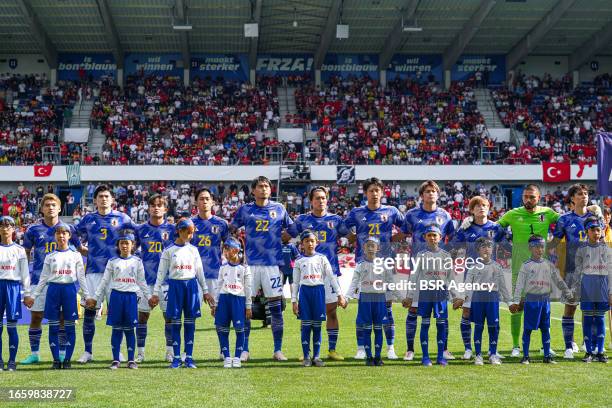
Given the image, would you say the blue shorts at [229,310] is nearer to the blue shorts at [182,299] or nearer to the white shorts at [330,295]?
the blue shorts at [182,299]

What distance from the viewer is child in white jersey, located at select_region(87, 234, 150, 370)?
993cm

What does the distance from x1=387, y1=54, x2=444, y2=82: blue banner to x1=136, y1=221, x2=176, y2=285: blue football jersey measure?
3677 cm

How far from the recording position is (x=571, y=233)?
10820 mm

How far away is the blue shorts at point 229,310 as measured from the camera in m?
10.1

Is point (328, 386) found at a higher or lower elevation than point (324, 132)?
lower

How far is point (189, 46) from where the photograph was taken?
43750 millimetres

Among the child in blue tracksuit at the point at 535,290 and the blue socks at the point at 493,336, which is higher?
the child in blue tracksuit at the point at 535,290

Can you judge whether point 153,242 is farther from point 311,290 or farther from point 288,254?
point 288,254

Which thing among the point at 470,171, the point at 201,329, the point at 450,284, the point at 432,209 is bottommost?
the point at 201,329

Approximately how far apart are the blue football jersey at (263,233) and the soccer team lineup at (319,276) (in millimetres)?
16

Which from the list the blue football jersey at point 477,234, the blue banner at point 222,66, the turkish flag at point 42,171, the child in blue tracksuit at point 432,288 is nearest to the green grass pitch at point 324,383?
the child in blue tracksuit at point 432,288

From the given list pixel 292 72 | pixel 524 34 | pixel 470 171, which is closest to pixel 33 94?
pixel 292 72

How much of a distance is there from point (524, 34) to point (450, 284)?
119 ft

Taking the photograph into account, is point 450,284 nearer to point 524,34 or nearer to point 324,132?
point 324,132
